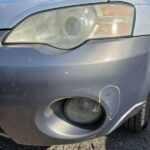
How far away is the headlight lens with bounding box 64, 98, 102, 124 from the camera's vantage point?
74.0 inches

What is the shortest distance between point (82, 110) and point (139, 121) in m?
0.68

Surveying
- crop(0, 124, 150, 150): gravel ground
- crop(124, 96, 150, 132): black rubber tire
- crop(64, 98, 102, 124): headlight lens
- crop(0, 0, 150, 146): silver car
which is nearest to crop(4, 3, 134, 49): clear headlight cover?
crop(0, 0, 150, 146): silver car

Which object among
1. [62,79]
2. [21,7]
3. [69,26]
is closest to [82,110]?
[62,79]

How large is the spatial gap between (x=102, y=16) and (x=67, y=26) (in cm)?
19

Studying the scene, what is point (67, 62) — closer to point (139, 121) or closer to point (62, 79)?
point (62, 79)

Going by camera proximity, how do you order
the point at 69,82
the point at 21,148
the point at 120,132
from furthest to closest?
the point at 120,132, the point at 21,148, the point at 69,82

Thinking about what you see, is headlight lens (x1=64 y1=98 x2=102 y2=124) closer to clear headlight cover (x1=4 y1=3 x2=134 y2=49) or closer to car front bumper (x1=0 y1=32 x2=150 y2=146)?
car front bumper (x1=0 y1=32 x2=150 y2=146)

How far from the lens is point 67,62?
1.68m

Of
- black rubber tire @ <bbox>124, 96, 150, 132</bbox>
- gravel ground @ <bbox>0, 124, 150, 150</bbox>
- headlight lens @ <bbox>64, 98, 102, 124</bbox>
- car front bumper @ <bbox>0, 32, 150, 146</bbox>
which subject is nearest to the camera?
car front bumper @ <bbox>0, 32, 150, 146</bbox>

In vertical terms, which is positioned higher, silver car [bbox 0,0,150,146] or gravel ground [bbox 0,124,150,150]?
silver car [bbox 0,0,150,146]

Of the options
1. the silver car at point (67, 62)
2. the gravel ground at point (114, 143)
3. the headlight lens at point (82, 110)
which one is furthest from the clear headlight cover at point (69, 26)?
the gravel ground at point (114, 143)

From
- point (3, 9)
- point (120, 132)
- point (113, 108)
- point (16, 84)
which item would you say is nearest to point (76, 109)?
point (113, 108)

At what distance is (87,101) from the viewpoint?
6.15 ft

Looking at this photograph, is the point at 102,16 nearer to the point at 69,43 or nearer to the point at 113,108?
the point at 69,43
